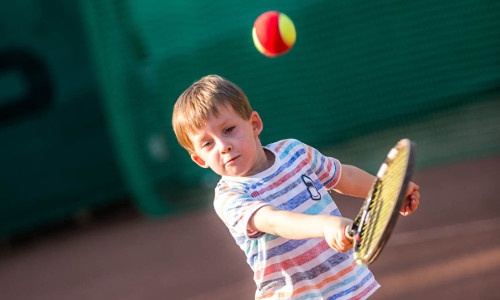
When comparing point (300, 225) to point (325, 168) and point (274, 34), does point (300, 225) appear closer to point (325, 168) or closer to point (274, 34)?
point (325, 168)

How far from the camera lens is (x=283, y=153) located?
323 cm

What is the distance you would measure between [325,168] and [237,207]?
437mm

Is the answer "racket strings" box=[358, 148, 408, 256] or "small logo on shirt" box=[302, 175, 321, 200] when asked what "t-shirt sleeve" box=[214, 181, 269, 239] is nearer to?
"small logo on shirt" box=[302, 175, 321, 200]

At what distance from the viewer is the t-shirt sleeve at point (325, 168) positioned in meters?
3.31

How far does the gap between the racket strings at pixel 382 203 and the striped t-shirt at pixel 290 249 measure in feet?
1.34

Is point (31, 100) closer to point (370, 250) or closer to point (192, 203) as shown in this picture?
point (192, 203)

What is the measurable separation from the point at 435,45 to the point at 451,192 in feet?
6.41

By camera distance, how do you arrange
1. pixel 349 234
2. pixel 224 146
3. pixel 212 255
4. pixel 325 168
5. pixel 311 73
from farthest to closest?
pixel 311 73 < pixel 212 255 < pixel 325 168 < pixel 224 146 < pixel 349 234

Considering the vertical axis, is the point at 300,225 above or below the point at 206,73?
below

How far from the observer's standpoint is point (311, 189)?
10.5 ft

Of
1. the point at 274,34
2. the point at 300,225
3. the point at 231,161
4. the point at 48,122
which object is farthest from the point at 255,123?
the point at 48,122

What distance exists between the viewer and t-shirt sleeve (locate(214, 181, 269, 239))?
9.85 ft

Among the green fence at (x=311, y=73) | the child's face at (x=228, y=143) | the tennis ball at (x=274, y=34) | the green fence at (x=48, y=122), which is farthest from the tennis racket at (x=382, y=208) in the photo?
the green fence at (x=48, y=122)

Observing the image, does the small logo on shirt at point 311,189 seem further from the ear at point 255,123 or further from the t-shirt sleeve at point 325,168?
the ear at point 255,123
